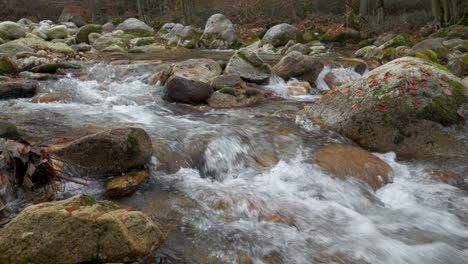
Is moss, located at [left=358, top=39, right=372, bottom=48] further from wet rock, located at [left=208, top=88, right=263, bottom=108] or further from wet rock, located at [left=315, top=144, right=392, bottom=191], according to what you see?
wet rock, located at [left=315, top=144, right=392, bottom=191]

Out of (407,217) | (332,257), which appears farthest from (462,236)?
(332,257)

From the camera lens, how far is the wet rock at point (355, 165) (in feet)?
A: 14.7

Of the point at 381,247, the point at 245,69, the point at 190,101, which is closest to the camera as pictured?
the point at 381,247

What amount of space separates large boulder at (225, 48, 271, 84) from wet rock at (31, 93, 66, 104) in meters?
3.94

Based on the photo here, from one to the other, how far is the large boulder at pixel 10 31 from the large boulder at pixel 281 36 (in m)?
12.8

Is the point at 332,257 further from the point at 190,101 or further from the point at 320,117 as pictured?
the point at 190,101

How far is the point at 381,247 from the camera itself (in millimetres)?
3162

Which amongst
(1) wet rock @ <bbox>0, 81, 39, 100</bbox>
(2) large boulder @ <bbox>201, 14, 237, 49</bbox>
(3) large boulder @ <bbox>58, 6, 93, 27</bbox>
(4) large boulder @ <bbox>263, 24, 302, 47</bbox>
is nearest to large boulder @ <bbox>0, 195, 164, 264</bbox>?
(1) wet rock @ <bbox>0, 81, 39, 100</bbox>

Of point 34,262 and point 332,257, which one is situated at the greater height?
point 34,262

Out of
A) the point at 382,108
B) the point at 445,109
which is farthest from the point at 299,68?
the point at 445,109

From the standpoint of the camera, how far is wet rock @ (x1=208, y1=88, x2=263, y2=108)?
7.27m

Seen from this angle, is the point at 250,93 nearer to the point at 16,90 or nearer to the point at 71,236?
the point at 16,90

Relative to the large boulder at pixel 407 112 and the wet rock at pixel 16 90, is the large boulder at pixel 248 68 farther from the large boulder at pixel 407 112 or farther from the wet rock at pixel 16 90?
the wet rock at pixel 16 90

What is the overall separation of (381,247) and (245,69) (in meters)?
6.52
